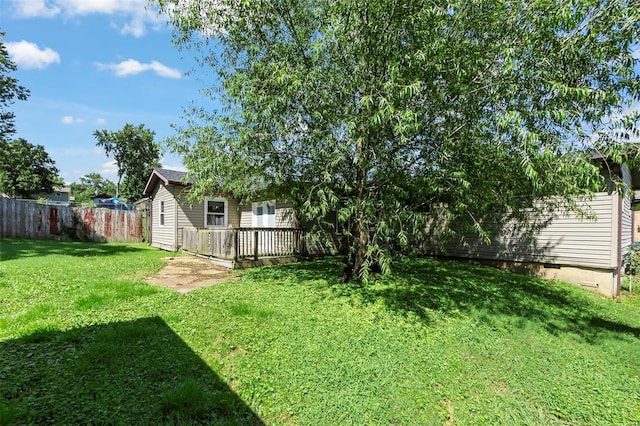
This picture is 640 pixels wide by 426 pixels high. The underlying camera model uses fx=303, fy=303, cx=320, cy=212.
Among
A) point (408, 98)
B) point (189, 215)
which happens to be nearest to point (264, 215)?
point (189, 215)

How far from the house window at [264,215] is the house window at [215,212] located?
1358 millimetres

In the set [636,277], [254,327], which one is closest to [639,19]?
[254,327]

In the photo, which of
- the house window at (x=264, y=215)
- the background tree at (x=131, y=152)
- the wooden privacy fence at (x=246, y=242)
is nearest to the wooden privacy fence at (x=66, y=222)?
the wooden privacy fence at (x=246, y=242)

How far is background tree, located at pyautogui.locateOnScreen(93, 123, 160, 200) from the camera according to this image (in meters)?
39.8

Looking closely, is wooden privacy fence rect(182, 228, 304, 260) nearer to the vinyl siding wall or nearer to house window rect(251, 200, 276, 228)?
the vinyl siding wall

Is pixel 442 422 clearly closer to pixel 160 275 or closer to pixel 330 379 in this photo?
pixel 330 379

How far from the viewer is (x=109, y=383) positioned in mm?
2863

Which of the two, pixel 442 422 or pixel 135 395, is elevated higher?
pixel 135 395

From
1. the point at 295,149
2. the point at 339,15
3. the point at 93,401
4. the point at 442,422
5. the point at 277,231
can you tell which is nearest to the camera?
the point at 93,401

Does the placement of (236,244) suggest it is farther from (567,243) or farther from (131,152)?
(131,152)

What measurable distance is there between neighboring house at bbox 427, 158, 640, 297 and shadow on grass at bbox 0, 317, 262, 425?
5400 mm

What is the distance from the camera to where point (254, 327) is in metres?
4.29

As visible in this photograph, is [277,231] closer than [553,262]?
No

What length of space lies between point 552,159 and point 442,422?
3.14 metres
